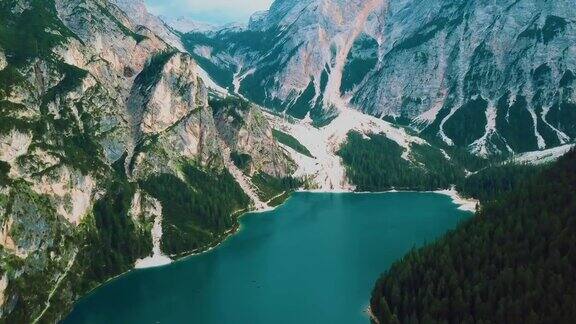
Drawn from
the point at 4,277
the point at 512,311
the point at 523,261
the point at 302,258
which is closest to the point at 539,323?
the point at 512,311

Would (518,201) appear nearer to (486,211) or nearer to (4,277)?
(486,211)

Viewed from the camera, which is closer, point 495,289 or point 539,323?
point 539,323

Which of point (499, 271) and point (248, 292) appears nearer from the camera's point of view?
point (499, 271)

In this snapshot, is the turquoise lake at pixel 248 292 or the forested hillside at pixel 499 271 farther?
the turquoise lake at pixel 248 292

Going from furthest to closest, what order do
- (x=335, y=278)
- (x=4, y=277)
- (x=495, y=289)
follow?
(x=335, y=278), (x=4, y=277), (x=495, y=289)

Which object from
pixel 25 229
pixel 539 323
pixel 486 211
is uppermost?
pixel 25 229

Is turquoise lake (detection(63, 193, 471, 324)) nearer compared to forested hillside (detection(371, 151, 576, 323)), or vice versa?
forested hillside (detection(371, 151, 576, 323))

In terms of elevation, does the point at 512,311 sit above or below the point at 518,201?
below

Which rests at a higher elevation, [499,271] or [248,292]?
[248,292]
